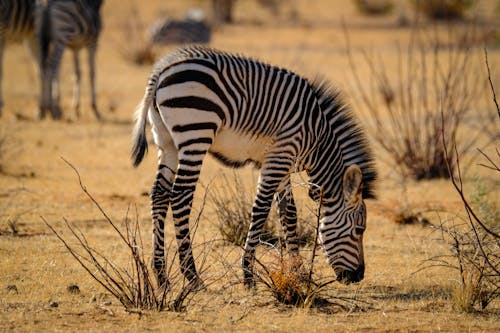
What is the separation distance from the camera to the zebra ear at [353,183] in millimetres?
6453

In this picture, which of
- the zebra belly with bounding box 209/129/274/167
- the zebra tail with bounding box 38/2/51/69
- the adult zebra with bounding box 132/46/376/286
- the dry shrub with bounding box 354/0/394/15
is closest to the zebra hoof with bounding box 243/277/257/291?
the adult zebra with bounding box 132/46/376/286

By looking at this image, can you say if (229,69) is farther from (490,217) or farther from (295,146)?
(490,217)

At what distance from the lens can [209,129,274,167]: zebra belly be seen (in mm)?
6562

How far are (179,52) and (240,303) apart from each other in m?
2.14

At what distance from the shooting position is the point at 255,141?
6.65 metres

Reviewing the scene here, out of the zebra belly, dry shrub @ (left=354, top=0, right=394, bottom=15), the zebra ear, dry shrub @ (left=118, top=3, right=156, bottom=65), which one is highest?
dry shrub @ (left=354, top=0, right=394, bottom=15)

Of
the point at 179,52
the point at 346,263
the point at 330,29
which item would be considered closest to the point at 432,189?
the point at 346,263

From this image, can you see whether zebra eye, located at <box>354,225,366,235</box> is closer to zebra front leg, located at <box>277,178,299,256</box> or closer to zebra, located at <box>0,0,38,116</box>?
zebra front leg, located at <box>277,178,299,256</box>

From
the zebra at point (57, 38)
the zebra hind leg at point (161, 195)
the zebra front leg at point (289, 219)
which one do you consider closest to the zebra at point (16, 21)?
the zebra at point (57, 38)

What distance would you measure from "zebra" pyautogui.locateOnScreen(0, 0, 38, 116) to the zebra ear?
1001 centimetres

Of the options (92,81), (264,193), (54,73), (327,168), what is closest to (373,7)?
(92,81)

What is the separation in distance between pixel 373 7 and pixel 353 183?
85.0 ft

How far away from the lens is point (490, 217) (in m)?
7.87

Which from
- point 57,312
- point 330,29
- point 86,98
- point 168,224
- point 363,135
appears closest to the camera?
point 57,312
